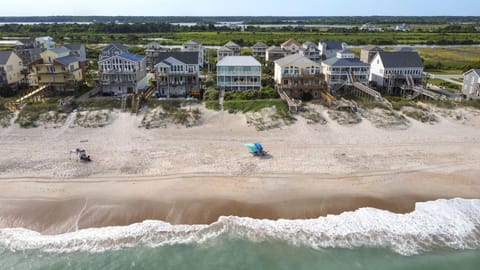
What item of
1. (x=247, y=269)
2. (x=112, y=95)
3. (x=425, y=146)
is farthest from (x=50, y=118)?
(x=425, y=146)

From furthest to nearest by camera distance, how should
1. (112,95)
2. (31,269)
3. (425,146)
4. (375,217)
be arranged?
(112,95) < (425,146) < (375,217) < (31,269)

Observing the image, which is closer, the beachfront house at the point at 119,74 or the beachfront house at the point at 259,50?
the beachfront house at the point at 119,74

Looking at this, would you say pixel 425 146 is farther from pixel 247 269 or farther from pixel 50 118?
pixel 50 118

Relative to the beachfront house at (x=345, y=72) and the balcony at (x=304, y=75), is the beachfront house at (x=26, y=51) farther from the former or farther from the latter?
the beachfront house at (x=345, y=72)

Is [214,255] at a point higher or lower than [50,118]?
lower

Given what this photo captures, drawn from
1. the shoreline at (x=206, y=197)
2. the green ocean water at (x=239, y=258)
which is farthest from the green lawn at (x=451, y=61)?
the green ocean water at (x=239, y=258)

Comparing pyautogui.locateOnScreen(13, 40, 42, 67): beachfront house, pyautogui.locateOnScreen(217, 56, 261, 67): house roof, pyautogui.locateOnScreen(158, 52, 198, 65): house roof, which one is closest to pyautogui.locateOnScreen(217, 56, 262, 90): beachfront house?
pyautogui.locateOnScreen(217, 56, 261, 67): house roof
